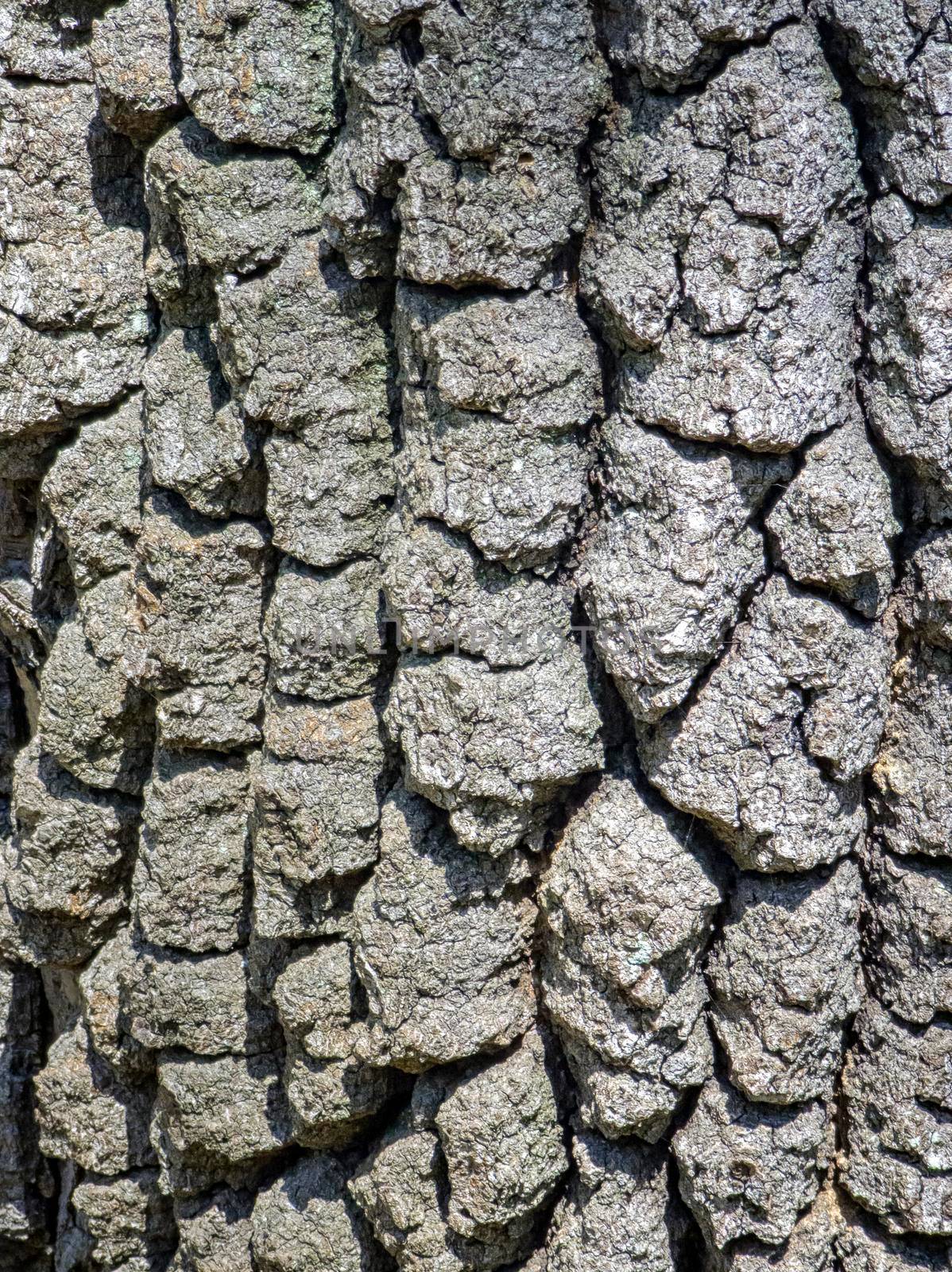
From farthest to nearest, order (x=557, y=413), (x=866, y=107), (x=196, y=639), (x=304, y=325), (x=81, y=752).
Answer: (x=81, y=752) < (x=196, y=639) < (x=304, y=325) < (x=557, y=413) < (x=866, y=107)

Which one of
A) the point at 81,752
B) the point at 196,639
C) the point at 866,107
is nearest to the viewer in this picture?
the point at 866,107

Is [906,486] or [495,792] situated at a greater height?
[906,486]

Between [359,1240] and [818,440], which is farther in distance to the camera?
[359,1240]

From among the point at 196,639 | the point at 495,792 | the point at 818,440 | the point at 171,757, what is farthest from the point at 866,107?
the point at 171,757

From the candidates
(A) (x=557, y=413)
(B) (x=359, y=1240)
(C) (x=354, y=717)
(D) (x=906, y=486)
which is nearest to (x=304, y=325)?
(A) (x=557, y=413)

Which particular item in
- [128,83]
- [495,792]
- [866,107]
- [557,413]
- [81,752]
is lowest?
[81,752]

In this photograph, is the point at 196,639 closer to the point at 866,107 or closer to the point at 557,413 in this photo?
the point at 557,413
